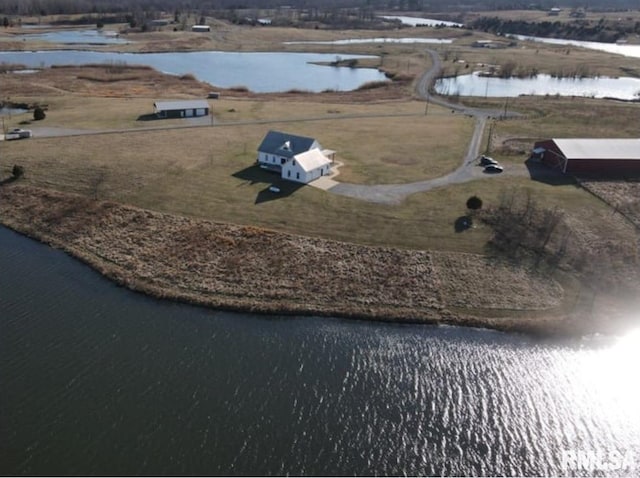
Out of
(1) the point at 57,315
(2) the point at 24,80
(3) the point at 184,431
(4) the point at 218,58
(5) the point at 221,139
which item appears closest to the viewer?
(3) the point at 184,431

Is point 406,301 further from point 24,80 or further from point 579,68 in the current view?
point 579,68

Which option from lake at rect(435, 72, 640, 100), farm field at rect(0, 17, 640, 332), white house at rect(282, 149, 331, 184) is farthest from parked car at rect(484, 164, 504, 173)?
lake at rect(435, 72, 640, 100)

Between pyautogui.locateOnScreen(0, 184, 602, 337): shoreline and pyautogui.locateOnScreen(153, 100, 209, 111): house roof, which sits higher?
pyautogui.locateOnScreen(153, 100, 209, 111): house roof

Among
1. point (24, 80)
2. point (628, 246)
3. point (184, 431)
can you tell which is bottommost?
point (184, 431)

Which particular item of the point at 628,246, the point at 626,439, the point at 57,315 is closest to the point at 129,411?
the point at 57,315

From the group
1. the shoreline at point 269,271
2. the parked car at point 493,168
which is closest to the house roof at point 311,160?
the shoreline at point 269,271

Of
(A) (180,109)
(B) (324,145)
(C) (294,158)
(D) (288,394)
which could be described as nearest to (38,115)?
(A) (180,109)

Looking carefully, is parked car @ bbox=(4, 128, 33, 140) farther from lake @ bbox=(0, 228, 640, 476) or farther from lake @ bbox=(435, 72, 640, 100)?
lake @ bbox=(435, 72, 640, 100)

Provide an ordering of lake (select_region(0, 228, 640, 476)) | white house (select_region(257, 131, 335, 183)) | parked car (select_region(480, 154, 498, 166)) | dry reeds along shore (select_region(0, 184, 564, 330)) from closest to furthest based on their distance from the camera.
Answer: lake (select_region(0, 228, 640, 476))
dry reeds along shore (select_region(0, 184, 564, 330))
white house (select_region(257, 131, 335, 183))
parked car (select_region(480, 154, 498, 166))
